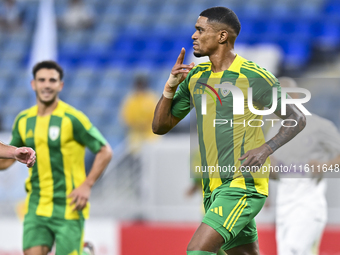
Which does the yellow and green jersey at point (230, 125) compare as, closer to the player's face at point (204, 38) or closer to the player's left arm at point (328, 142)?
the player's face at point (204, 38)

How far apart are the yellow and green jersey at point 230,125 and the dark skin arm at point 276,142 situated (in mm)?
123

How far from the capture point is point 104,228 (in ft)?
26.4

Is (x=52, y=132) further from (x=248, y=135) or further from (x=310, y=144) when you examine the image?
(x=310, y=144)

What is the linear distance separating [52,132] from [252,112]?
2.11 metres

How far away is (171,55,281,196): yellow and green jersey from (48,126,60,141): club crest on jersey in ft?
5.41

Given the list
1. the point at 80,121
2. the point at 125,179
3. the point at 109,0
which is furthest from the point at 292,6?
the point at 80,121

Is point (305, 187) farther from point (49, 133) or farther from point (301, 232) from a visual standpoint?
point (49, 133)

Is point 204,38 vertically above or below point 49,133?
above

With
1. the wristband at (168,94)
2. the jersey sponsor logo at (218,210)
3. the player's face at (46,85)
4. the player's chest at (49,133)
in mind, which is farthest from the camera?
the player's face at (46,85)

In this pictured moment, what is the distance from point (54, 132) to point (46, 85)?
1.58ft

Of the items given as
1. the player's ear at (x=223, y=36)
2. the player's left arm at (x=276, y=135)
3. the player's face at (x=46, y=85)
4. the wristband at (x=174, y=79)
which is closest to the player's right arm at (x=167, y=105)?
the wristband at (x=174, y=79)

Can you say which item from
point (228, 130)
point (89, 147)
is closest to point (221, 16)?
point (228, 130)

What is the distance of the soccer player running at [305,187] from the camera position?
5.53 metres

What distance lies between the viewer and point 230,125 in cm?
418
